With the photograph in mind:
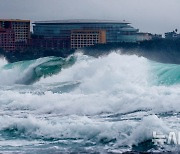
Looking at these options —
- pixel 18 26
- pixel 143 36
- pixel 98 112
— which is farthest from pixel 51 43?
pixel 98 112

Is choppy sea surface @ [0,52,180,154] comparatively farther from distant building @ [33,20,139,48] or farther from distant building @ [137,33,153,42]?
distant building @ [33,20,139,48]

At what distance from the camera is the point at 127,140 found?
14.2 m

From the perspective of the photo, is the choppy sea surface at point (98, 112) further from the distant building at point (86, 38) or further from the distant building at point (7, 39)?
the distant building at point (7, 39)

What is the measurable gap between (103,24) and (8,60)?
22.5 meters

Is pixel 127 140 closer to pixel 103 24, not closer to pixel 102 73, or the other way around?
pixel 102 73

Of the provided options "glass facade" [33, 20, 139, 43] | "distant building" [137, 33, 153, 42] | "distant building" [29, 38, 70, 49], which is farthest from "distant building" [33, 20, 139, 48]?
"distant building" [29, 38, 70, 49]

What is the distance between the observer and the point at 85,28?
85.8 meters

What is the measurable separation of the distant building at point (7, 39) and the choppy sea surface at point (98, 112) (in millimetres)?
44268

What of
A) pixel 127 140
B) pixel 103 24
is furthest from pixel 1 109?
pixel 103 24

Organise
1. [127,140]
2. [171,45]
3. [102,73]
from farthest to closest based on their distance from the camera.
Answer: [171,45]
[102,73]
[127,140]

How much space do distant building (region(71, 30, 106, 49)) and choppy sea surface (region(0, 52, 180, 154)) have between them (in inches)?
1436

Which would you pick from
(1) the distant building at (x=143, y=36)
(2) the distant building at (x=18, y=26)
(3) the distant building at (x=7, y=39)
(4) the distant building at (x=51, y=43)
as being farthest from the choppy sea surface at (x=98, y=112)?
(2) the distant building at (x=18, y=26)

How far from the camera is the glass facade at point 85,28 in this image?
273 ft

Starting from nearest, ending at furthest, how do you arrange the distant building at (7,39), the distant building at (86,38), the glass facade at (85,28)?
the distant building at (86,38) < the distant building at (7,39) < the glass facade at (85,28)
